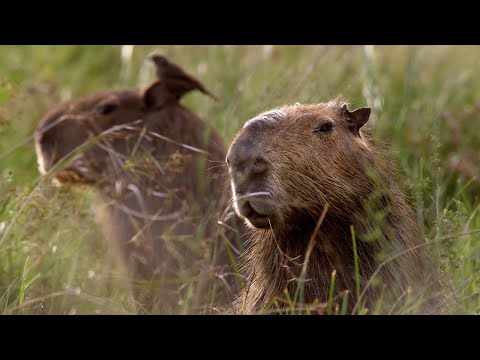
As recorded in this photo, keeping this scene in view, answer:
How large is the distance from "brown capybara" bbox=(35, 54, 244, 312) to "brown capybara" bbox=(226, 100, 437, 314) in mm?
1216

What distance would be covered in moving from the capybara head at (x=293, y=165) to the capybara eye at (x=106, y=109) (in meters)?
2.35

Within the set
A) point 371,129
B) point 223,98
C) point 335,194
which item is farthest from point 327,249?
point 223,98

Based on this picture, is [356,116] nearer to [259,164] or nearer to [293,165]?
[293,165]

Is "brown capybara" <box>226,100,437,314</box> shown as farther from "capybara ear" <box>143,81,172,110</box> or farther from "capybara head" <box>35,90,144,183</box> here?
"capybara ear" <box>143,81,172,110</box>

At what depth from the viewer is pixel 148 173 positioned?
227 inches

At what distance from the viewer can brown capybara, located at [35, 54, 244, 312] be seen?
18.7 ft

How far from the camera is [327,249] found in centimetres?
419

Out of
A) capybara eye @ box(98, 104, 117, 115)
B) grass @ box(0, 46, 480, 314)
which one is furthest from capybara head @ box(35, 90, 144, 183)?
grass @ box(0, 46, 480, 314)

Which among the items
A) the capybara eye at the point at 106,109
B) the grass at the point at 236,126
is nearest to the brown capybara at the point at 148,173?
the capybara eye at the point at 106,109

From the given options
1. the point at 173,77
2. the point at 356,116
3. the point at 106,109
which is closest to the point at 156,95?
the point at 173,77

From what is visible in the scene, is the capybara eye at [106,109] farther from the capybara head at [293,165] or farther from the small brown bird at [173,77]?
the capybara head at [293,165]

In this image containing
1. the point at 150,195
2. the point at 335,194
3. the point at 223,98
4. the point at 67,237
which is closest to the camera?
the point at 335,194
